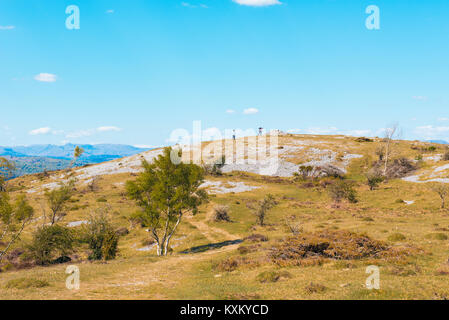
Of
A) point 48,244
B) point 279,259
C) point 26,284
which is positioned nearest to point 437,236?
point 279,259

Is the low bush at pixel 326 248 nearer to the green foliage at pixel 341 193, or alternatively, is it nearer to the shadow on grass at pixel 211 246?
the shadow on grass at pixel 211 246

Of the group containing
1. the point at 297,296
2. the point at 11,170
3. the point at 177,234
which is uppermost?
the point at 11,170

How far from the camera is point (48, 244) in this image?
3434 centimetres

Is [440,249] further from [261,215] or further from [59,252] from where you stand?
[59,252]

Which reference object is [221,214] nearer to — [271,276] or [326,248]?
[326,248]

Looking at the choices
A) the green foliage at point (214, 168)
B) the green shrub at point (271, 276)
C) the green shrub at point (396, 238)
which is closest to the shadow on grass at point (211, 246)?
the green shrub at point (396, 238)

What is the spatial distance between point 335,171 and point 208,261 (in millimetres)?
86241

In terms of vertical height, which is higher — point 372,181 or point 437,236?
point 437,236

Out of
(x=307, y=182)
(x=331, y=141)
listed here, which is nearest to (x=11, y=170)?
(x=307, y=182)

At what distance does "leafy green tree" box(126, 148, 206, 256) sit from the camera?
123 ft

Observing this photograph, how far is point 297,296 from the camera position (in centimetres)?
1448

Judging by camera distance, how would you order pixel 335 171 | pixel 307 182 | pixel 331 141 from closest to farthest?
pixel 307 182 < pixel 335 171 < pixel 331 141

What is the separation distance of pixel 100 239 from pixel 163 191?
970 centimetres

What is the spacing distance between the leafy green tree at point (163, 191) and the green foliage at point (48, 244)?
8953mm
